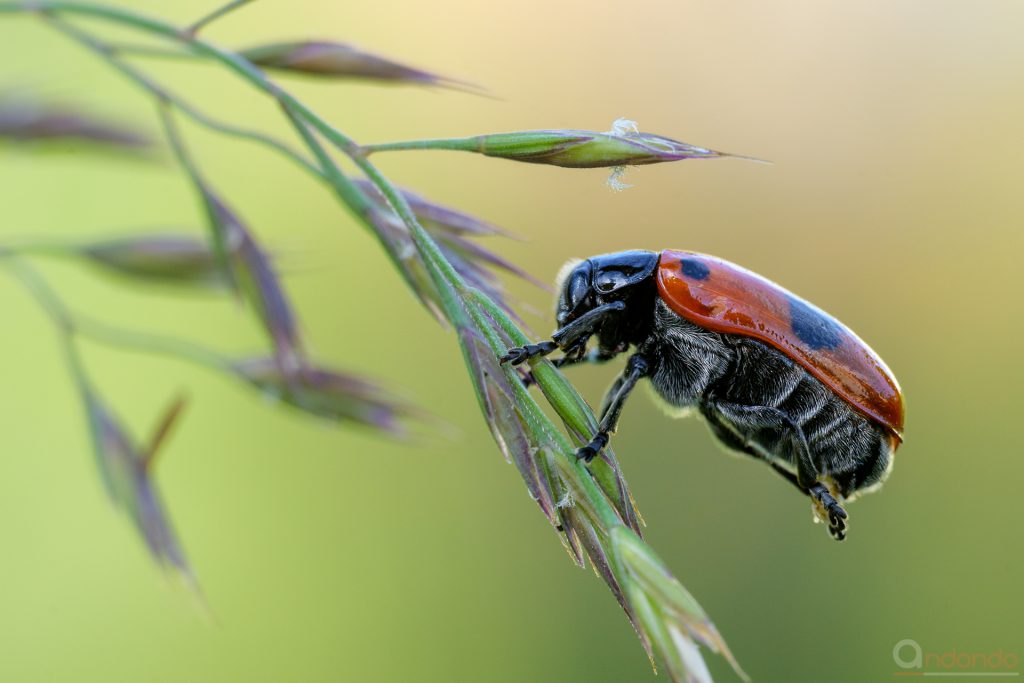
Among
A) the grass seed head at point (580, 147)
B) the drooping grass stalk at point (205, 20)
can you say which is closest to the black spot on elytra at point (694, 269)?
the grass seed head at point (580, 147)

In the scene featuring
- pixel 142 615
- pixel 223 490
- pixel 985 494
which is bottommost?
pixel 985 494

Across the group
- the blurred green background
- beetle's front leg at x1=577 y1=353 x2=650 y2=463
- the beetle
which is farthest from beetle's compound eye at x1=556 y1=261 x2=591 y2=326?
the blurred green background

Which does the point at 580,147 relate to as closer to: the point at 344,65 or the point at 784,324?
the point at 344,65

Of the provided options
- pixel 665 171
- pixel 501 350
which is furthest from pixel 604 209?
pixel 501 350

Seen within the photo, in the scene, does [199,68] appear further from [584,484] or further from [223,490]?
[584,484]

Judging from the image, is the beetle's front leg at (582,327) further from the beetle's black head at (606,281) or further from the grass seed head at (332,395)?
the grass seed head at (332,395)

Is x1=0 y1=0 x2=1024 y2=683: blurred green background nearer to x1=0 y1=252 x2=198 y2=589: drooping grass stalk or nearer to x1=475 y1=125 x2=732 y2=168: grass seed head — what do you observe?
x1=0 y1=252 x2=198 y2=589: drooping grass stalk
